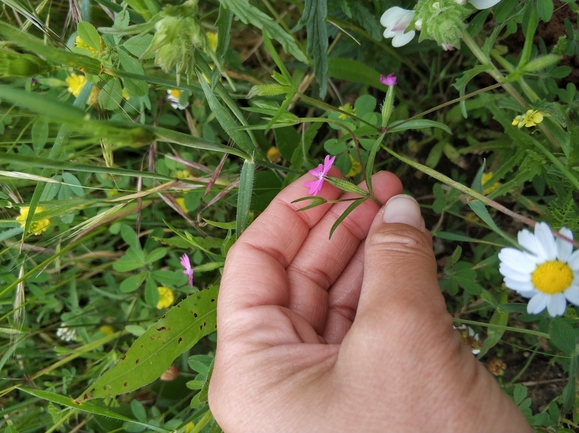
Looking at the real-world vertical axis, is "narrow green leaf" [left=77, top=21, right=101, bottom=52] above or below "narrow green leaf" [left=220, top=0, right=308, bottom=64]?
below

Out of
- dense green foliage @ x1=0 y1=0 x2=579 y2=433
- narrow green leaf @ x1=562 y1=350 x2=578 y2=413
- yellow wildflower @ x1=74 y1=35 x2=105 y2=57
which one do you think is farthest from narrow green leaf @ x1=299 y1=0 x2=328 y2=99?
narrow green leaf @ x1=562 y1=350 x2=578 y2=413

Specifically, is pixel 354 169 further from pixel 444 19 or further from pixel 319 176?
pixel 444 19

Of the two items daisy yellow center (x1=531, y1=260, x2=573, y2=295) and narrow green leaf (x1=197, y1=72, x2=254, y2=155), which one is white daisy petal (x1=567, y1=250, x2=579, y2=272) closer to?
daisy yellow center (x1=531, y1=260, x2=573, y2=295)

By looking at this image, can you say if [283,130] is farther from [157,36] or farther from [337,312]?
[157,36]

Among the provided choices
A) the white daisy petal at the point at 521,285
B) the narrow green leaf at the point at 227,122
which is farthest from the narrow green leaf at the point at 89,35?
the white daisy petal at the point at 521,285

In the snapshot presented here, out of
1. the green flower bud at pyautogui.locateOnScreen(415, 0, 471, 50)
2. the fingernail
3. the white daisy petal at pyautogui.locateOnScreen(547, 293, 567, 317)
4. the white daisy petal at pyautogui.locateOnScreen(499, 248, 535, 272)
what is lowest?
the white daisy petal at pyautogui.locateOnScreen(547, 293, 567, 317)
